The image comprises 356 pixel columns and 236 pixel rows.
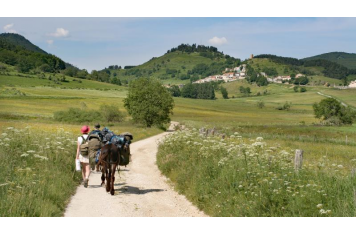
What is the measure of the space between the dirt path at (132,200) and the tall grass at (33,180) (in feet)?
1.75

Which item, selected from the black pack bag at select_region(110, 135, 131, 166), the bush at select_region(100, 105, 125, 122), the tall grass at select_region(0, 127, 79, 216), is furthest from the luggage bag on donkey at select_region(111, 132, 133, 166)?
the bush at select_region(100, 105, 125, 122)

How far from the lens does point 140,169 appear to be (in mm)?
21688

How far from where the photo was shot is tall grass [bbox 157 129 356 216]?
8.78m

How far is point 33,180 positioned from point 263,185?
255 inches

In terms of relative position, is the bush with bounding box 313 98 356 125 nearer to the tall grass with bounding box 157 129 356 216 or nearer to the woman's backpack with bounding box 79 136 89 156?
the tall grass with bounding box 157 129 356 216

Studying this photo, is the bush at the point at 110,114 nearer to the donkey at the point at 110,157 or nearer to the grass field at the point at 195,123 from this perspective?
the grass field at the point at 195,123

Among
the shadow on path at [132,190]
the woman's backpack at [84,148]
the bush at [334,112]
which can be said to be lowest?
the bush at [334,112]

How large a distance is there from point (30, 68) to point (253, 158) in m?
169

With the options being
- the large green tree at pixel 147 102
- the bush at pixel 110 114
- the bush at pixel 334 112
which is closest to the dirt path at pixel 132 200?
the large green tree at pixel 147 102

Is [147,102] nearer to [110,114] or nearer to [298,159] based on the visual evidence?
[110,114]

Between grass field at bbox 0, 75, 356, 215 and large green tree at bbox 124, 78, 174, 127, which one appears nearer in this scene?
grass field at bbox 0, 75, 356, 215

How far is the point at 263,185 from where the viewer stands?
1010cm

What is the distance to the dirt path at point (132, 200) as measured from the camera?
11062 mm

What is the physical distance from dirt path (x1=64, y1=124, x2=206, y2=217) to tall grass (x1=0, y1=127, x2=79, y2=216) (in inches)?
21.0
